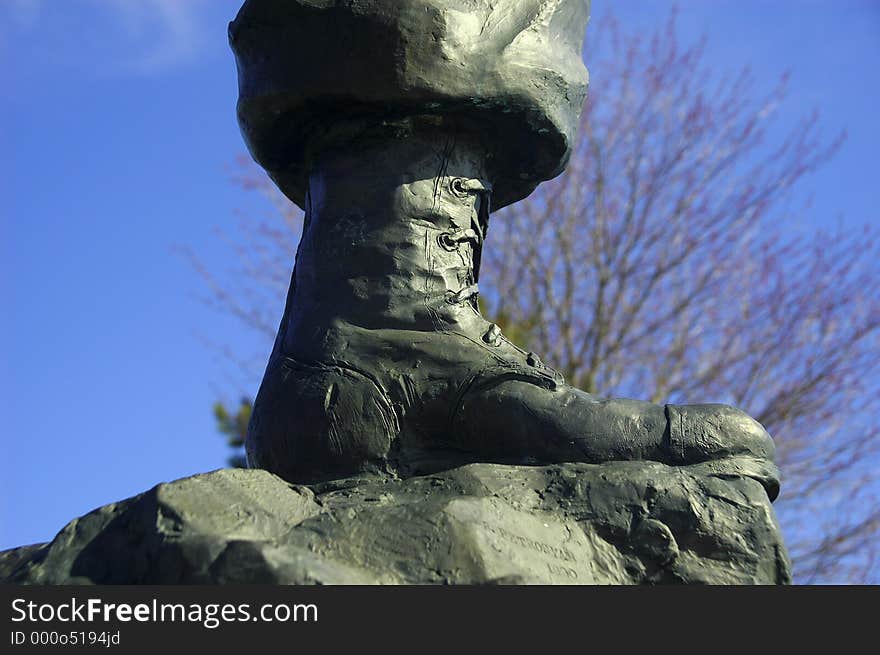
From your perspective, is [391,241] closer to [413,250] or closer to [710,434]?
[413,250]

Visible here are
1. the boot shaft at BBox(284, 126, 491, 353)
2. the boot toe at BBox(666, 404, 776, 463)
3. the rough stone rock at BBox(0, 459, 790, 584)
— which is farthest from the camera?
the boot shaft at BBox(284, 126, 491, 353)

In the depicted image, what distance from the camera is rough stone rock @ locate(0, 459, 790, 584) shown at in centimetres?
202

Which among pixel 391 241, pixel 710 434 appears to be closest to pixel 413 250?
pixel 391 241

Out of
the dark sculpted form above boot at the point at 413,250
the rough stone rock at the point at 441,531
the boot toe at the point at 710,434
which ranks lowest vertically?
the rough stone rock at the point at 441,531

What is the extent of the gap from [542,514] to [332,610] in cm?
56

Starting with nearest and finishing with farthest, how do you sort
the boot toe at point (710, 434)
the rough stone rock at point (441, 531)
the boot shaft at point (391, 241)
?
the rough stone rock at point (441, 531)
the boot toe at point (710, 434)
the boot shaft at point (391, 241)

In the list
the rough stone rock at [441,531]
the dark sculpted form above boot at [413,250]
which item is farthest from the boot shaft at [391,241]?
the rough stone rock at [441,531]

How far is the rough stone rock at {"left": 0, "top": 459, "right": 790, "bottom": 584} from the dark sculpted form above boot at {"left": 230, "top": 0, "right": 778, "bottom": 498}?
0.29 feet

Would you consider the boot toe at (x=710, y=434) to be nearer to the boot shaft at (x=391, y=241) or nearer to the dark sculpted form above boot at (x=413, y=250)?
the dark sculpted form above boot at (x=413, y=250)

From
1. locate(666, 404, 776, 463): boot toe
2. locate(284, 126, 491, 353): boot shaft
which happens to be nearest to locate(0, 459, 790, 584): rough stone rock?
locate(666, 404, 776, 463): boot toe

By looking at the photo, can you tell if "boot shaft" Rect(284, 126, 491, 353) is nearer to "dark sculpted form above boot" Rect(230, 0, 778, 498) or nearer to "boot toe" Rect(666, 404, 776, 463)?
"dark sculpted form above boot" Rect(230, 0, 778, 498)

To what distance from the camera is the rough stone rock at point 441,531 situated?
2023 mm

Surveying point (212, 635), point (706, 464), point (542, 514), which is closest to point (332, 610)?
point (212, 635)

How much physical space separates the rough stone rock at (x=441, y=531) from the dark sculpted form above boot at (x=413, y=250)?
3.5 inches
